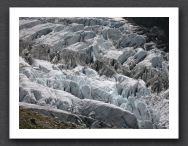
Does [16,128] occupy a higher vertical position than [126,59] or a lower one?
lower

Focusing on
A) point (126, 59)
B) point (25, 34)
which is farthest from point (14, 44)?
point (126, 59)

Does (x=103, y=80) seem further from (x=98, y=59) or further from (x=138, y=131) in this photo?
(x=138, y=131)

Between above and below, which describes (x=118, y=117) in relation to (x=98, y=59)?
below
